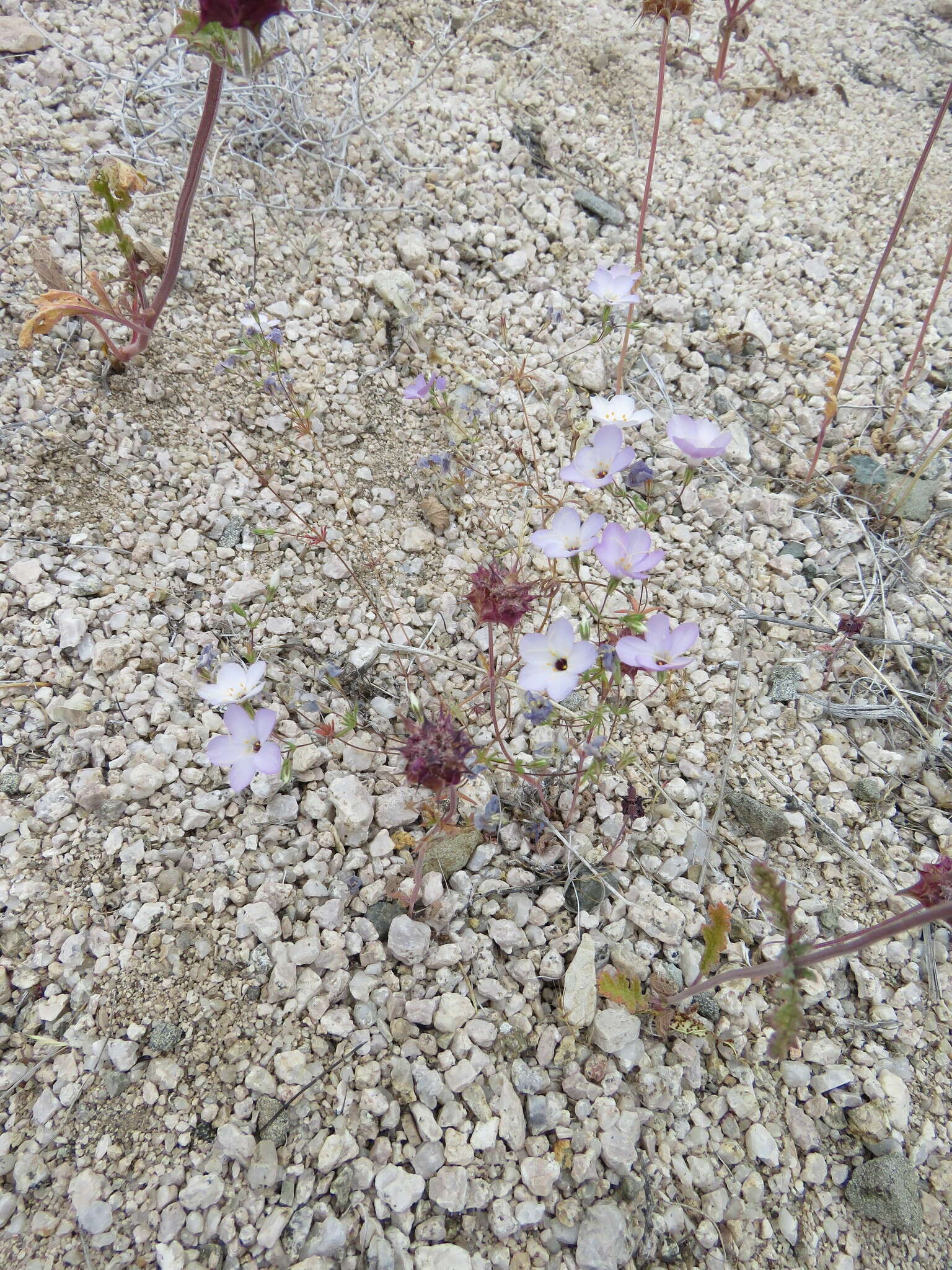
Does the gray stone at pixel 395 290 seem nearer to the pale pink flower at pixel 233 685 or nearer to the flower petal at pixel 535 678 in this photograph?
the pale pink flower at pixel 233 685

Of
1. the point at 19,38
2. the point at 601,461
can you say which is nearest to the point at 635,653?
the point at 601,461

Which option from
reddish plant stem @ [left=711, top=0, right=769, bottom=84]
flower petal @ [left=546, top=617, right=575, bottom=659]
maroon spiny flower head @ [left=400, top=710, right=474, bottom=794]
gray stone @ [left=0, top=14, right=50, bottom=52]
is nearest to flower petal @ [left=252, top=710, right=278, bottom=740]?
maroon spiny flower head @ [left=400, top=710, right=474, bottom=794]

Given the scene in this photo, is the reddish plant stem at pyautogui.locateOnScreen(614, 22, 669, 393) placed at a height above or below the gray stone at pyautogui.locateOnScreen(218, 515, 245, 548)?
above

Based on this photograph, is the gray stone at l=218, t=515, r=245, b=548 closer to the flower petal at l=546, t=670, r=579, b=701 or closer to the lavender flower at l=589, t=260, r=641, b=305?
the flower petal at l=546, t=670, r=579, b=701

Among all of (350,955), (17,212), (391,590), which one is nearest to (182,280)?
(17,212)

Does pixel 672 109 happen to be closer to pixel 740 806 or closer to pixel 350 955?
pixel 740 806

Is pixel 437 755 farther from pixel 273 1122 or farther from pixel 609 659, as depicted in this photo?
pixel 273 1122

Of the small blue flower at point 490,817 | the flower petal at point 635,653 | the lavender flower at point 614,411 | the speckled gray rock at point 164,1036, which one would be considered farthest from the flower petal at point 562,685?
the speckled gray rock at point 164,1036
